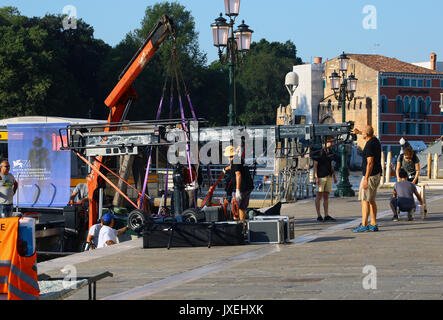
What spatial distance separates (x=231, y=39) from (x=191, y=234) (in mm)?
8536

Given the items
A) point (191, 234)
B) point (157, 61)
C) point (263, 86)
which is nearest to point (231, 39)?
point (191, 234)

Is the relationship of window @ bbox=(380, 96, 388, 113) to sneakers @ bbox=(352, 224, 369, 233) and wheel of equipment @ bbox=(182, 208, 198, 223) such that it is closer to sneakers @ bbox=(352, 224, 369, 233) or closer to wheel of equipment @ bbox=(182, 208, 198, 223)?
wheel of equipment @ bbox=(182, 208, 198, 223)

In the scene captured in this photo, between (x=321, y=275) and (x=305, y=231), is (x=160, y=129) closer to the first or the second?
(x=305, y=231)

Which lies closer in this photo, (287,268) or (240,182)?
(287,268)

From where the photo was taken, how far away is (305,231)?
15.2m

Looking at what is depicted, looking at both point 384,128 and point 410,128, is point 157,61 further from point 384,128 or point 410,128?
point 410,128

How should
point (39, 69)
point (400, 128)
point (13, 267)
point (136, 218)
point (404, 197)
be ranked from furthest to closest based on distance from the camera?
point (400, 128), point (39, 69), point (404, 197), point (136, 218), point (13, 267)

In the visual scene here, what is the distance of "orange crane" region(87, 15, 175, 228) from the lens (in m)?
18.9

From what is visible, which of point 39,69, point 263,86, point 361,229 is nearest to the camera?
point 361,229

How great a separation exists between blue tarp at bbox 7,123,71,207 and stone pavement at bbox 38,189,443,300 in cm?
814

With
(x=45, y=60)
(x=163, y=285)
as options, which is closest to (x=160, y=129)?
(x=163, y=285)

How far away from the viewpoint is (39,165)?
2186 cm

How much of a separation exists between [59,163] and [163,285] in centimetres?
1361

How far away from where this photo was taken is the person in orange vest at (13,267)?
6.34 m
